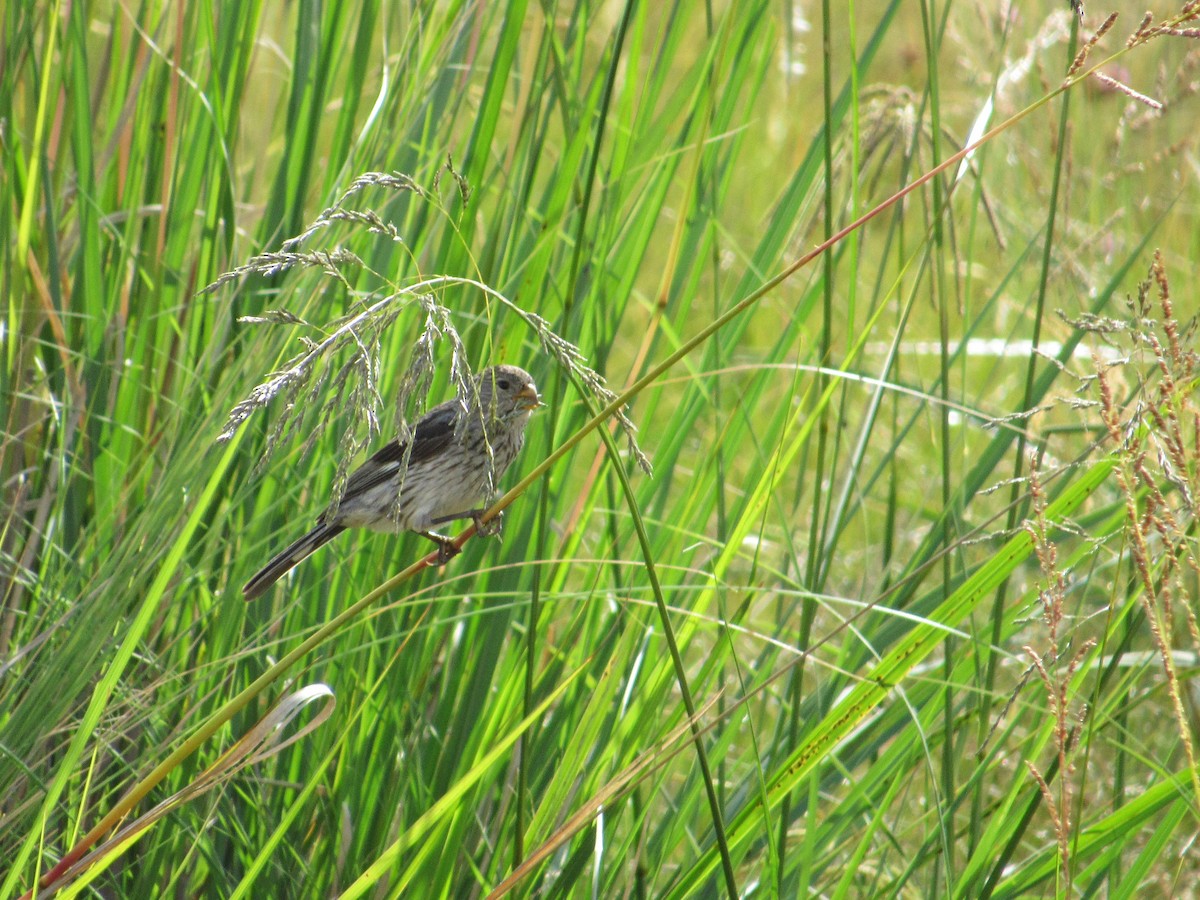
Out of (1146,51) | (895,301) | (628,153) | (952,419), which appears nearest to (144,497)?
(628,153)

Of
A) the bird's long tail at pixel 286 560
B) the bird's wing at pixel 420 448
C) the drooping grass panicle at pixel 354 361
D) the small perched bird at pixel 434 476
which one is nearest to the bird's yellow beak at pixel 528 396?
the small perched bird at pixel 434 476

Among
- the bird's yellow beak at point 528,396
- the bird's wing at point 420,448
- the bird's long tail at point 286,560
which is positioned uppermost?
the bird's yellow beak at point 528,396

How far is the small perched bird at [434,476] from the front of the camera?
8.70ft

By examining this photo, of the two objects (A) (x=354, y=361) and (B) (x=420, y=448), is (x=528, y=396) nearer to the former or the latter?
(B) (x=420, y=448)

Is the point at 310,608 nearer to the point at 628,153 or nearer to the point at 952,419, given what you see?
the point at 628,153

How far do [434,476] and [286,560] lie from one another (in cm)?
105

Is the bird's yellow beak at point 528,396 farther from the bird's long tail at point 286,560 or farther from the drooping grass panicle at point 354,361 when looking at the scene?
the drooping grass panicle at point 354,361

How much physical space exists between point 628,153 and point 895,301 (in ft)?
13.0

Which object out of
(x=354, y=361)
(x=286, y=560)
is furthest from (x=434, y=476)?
(x=354, y=361)

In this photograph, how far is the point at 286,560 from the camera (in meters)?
2.60

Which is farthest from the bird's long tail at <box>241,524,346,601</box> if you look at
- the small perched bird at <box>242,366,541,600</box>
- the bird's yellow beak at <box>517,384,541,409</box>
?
the bird's yellow beak at <box>517,384,541,409</box>

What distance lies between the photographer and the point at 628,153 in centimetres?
262

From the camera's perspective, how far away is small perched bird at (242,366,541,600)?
8.70 feet

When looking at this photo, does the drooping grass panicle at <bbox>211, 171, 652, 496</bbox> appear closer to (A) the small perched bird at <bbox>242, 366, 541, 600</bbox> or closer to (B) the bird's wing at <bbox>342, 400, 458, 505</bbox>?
(A) the small perched bird at <bbox>242, 366, 541, 600</bbox>
